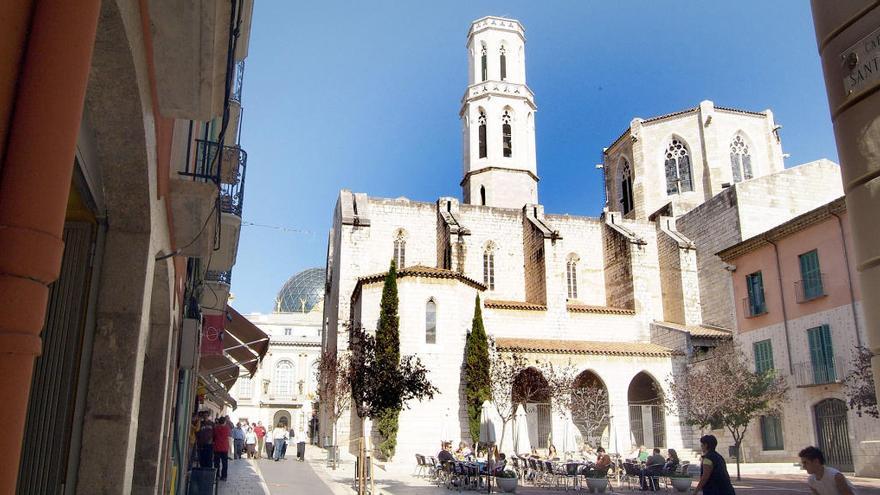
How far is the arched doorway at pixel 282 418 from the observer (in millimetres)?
65500

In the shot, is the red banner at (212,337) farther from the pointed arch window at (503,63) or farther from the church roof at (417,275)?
the pointed arch window at (503,63)

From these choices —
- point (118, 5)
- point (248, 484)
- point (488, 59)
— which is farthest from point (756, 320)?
point (118, 5)

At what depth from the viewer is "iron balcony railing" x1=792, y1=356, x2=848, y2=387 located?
71.9 feet

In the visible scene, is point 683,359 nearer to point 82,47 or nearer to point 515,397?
point 515,397

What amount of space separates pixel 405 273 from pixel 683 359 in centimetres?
1242

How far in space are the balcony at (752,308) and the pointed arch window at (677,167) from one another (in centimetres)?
1444

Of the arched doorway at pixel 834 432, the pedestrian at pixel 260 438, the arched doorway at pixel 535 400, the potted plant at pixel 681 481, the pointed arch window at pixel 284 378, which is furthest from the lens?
the pointed arch window at pixel 284 378

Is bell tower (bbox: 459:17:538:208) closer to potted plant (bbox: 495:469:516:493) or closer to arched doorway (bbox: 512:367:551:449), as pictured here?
arched doorway (bbox: 512:367:551:449)

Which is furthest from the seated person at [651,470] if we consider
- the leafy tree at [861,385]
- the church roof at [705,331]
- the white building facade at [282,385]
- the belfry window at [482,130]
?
the white building facade at [282,385]

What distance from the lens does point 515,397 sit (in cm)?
2711

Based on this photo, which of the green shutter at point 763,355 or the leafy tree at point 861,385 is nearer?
the leafy tree at point 861,385

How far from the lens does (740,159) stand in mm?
40375

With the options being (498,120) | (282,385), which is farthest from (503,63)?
(282,385)

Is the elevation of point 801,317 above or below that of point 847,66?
above
